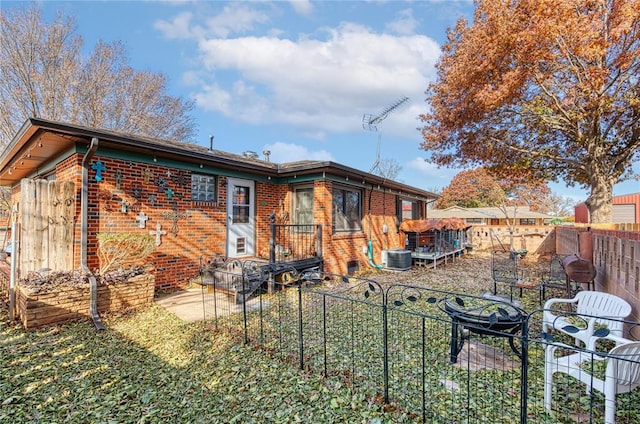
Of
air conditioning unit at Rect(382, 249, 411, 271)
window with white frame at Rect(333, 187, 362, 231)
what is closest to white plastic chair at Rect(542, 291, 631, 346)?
window with white frame at Rect(333, 187, 362, 231)

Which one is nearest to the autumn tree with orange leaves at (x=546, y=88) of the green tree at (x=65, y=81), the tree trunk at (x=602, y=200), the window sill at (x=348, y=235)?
the tree trunk at (x=602, y=200)

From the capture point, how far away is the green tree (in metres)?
12.9

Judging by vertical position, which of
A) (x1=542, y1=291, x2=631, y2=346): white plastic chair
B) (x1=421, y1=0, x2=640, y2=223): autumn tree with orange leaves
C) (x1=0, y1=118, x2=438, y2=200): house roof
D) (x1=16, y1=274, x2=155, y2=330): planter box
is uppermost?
(x1=421, y1=0, x2=640, y2=223): autumn tree with orange leaves

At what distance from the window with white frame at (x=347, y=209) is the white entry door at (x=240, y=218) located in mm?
2283

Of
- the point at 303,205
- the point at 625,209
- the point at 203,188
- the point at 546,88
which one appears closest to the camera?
the point at 203,188

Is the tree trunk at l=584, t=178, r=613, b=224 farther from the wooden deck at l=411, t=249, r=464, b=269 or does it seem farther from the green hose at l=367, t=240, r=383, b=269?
the green hose at l=367, t=240, r=383, b=269

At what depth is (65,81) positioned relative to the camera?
13930 mm

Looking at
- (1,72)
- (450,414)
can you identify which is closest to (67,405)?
(450,414)

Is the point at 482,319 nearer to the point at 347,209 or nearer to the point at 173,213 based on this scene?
the point at 173,213

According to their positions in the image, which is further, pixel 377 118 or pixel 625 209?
pixel 625 209

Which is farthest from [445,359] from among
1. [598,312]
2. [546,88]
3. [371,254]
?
[546,88]

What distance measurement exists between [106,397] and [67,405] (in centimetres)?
28

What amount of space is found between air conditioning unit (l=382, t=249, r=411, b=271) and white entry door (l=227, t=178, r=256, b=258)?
453cm

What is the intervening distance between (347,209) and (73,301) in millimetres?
6620
